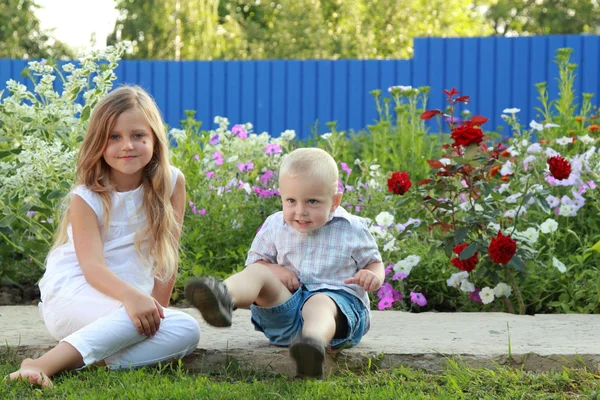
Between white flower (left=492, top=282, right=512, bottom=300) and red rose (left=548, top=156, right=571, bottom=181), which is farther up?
red rose (left=548, top=156, right=571, bottom=181)

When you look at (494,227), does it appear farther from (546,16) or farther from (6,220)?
(546,16)

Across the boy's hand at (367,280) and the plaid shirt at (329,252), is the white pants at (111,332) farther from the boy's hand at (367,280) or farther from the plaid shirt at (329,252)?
the boy's hand at (367,280)

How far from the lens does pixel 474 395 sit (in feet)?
7.61

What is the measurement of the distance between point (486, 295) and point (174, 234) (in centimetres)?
142

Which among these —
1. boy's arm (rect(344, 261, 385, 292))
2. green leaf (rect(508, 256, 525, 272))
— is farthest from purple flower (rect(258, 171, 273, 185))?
boy's arm (rect(344, 261, 385, 292))

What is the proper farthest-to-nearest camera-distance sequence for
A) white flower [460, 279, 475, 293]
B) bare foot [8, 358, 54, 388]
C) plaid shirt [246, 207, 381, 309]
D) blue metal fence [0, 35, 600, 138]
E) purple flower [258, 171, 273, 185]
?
blue metal fence [0, 35, 600, 138]
purple flower [258, 171, 273, 185]
white flower [460, 279, 475, 293]
plaid shirt [246, 207, 381, 309]
bare foot [8, 358, 54, 388]

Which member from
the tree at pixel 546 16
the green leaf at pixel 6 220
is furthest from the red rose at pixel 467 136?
the tree at pixel 546 16

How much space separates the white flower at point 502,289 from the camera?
137 inches

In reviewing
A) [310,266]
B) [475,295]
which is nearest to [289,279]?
[310,266]

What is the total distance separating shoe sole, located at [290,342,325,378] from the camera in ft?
7.27

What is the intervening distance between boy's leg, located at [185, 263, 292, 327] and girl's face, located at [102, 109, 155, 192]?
1.74 feet

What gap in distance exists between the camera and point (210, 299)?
2270mm

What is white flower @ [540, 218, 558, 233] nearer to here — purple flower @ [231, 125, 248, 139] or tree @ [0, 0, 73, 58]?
purple flower @ [231, 125, 248, 139]

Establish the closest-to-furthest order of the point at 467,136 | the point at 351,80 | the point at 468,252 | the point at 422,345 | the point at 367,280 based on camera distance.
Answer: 1. the point at 367,280
2. the point at 422,345
3. the point at 467,136
4. the point at 468,252
5. the point at 351,80
